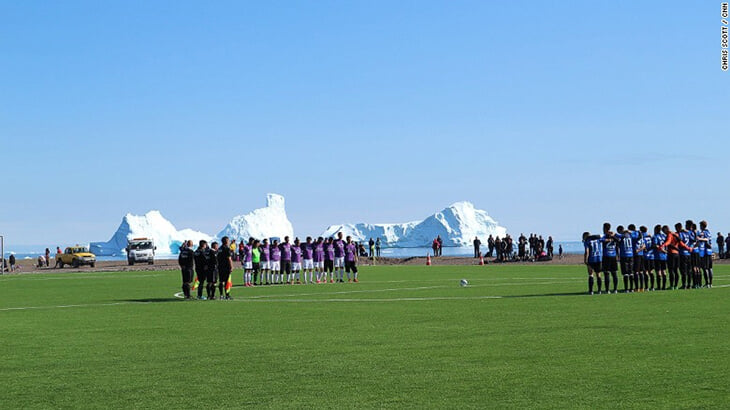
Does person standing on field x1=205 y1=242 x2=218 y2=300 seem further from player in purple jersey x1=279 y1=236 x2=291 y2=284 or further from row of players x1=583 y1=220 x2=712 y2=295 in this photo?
player in purple jersey x1=279 y1=236 x2=291 y2=284

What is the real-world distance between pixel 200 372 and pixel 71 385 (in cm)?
165

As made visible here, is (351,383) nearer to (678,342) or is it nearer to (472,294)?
(678,342)

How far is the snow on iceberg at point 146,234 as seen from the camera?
540 ft

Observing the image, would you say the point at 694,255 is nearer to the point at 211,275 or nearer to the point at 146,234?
the point at 211,275

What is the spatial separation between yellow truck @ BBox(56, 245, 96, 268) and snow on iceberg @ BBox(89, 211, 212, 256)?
68.4m

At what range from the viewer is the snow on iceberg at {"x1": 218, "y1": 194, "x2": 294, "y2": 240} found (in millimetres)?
174000

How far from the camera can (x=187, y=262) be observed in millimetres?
28422

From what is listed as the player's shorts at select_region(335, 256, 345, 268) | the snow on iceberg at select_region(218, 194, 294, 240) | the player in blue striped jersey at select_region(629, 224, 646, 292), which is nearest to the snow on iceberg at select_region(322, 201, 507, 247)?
the snow on iceberg at select_region(218, 194, 294, 240)

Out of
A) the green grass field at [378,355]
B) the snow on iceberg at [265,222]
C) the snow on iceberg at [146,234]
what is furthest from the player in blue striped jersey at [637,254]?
the snow on iceberg at [265,222]

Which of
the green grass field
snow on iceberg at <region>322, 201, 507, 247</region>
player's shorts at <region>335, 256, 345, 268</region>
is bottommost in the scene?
the green grass field

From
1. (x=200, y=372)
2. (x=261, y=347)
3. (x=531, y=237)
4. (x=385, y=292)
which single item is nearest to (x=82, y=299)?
(x=385, y=292)

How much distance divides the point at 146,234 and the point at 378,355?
157 m

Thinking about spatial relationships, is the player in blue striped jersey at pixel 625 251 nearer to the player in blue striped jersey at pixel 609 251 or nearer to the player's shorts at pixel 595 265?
the player in blue striped jersey at pixel 609 251

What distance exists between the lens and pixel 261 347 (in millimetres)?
14875
